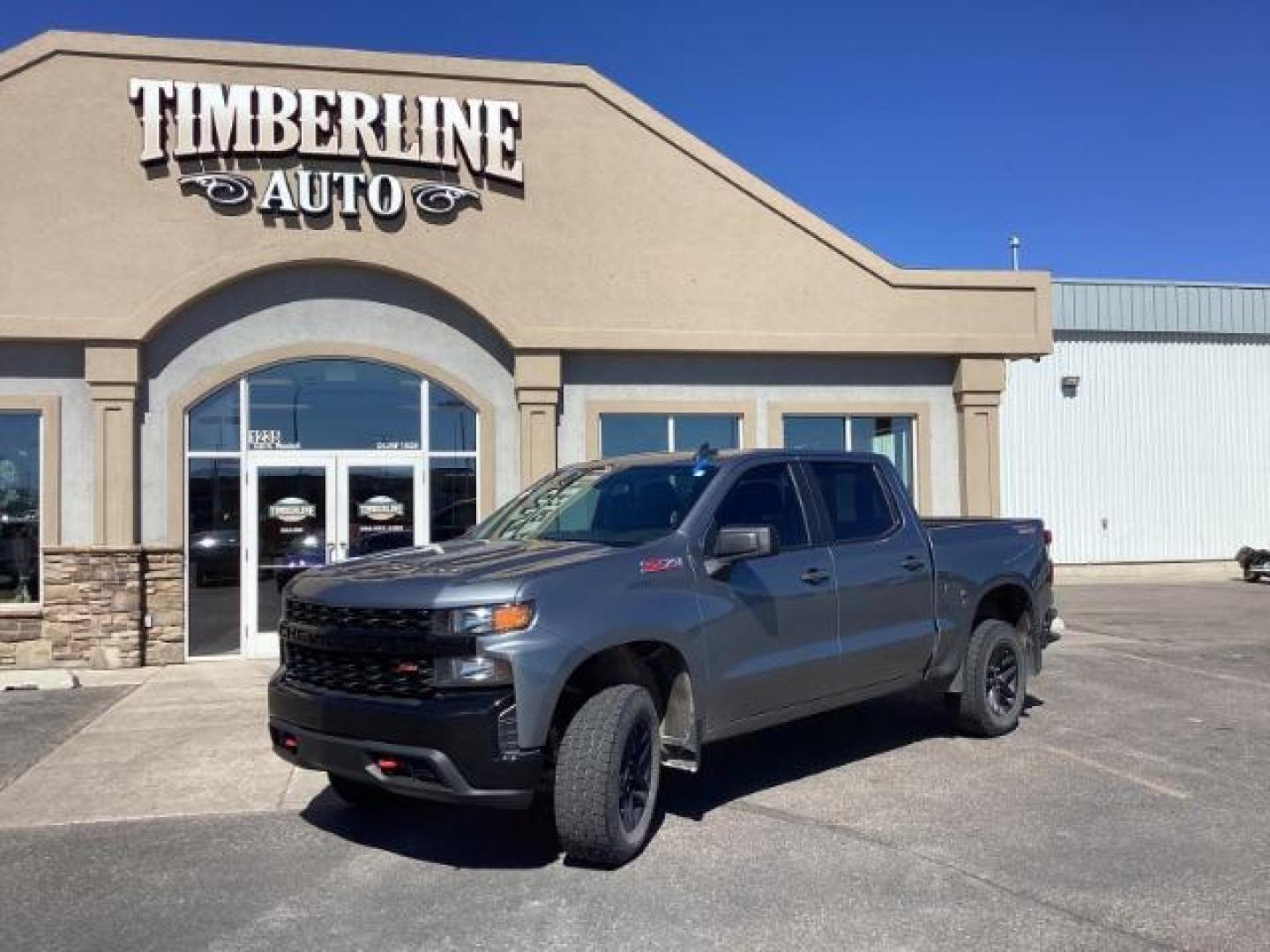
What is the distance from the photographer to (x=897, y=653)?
665cm

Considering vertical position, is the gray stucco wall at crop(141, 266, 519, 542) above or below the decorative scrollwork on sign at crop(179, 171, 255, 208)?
below

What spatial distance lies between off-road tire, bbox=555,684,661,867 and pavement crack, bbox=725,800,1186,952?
1.07 m

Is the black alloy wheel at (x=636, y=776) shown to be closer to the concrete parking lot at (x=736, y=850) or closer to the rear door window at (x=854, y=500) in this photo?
the concrete parking lot at (x=736, y=850)

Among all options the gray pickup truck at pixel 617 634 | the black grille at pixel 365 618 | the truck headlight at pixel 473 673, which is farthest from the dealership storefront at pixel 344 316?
the truck headlight at pixel 473 673

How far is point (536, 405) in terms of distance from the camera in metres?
12.1

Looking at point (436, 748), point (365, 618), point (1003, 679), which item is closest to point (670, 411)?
point (1003, 679)

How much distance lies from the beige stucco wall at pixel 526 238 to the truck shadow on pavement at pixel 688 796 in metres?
5.67

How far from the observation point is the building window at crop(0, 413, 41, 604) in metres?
11.5

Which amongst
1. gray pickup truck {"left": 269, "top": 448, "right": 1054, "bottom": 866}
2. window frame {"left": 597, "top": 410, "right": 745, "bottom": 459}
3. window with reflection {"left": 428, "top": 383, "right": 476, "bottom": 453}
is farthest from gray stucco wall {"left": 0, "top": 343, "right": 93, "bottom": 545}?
gray pickup truck {"left": 269, "top": 448, "right": 1054, "bottom": 866}

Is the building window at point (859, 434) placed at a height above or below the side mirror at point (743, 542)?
above

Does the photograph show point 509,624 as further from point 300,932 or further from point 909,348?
point 909,348

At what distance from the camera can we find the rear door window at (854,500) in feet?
21.5

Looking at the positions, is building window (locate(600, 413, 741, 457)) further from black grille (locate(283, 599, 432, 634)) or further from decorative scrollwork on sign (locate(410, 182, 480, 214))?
black grille (locate(283, 599, 432, 634))

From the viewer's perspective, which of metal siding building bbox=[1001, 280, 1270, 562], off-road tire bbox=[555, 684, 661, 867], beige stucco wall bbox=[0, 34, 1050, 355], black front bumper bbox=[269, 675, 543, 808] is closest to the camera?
black front bumper bbox=[269, 675, 543, 808]
